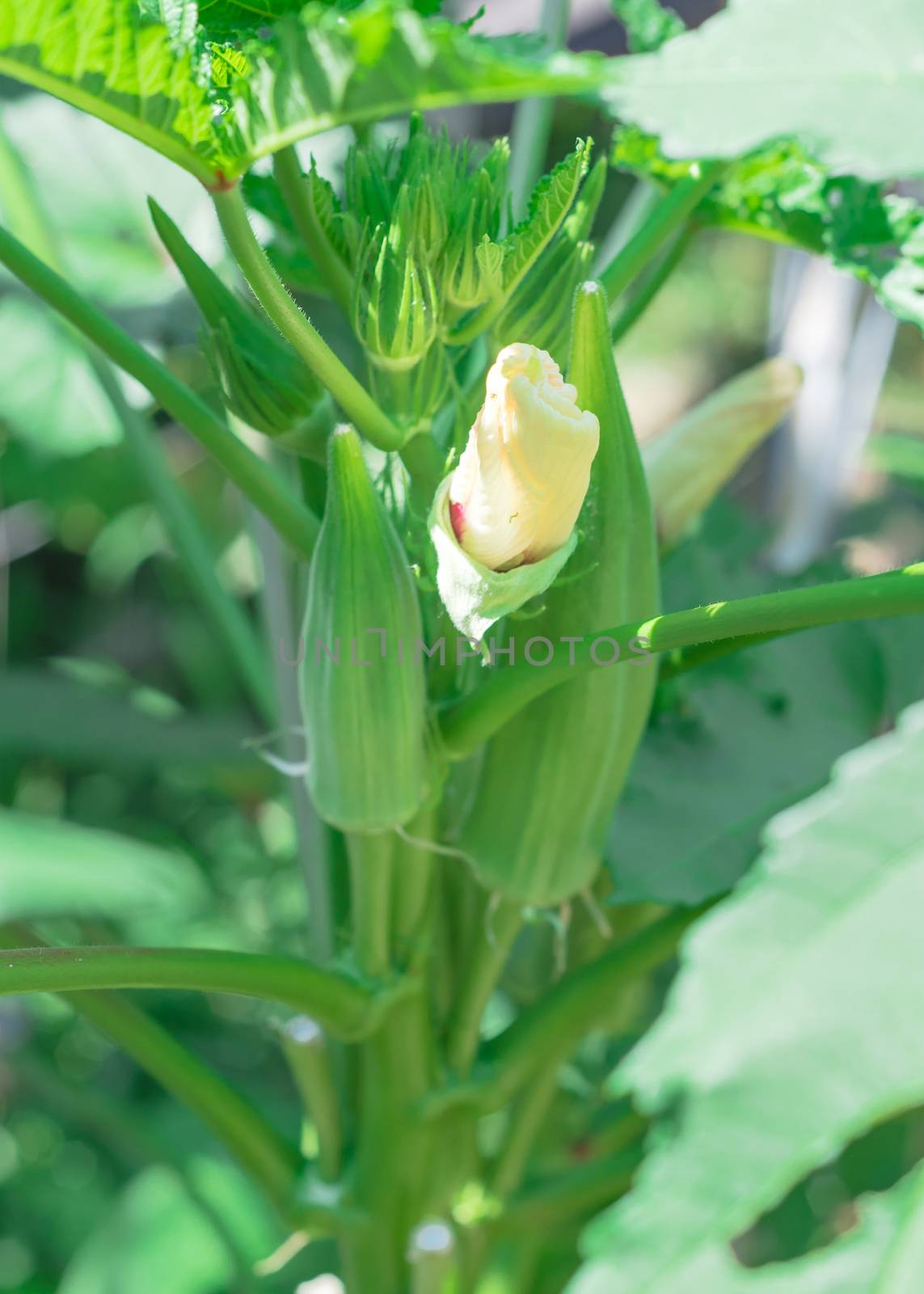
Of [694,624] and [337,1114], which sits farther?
[337,1114]

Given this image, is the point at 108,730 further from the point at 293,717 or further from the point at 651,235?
the point at 651,235

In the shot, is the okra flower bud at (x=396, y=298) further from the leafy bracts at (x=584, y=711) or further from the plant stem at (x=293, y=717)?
the plant stem at (x=293, y=717)

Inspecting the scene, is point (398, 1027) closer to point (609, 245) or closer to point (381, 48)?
point (381, 48)

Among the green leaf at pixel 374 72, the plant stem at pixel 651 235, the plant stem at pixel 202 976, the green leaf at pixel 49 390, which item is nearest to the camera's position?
the green leaf at pixel 374 72

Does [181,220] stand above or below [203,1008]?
above

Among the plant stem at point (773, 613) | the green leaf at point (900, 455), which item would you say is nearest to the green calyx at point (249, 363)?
the plant stem at point (773, 613)

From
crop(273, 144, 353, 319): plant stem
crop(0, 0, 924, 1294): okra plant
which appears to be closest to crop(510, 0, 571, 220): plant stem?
crop(0, 0, 924, 1294): okra plant

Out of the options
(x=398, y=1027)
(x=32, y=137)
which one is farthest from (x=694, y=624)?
(x=32, y=137)
